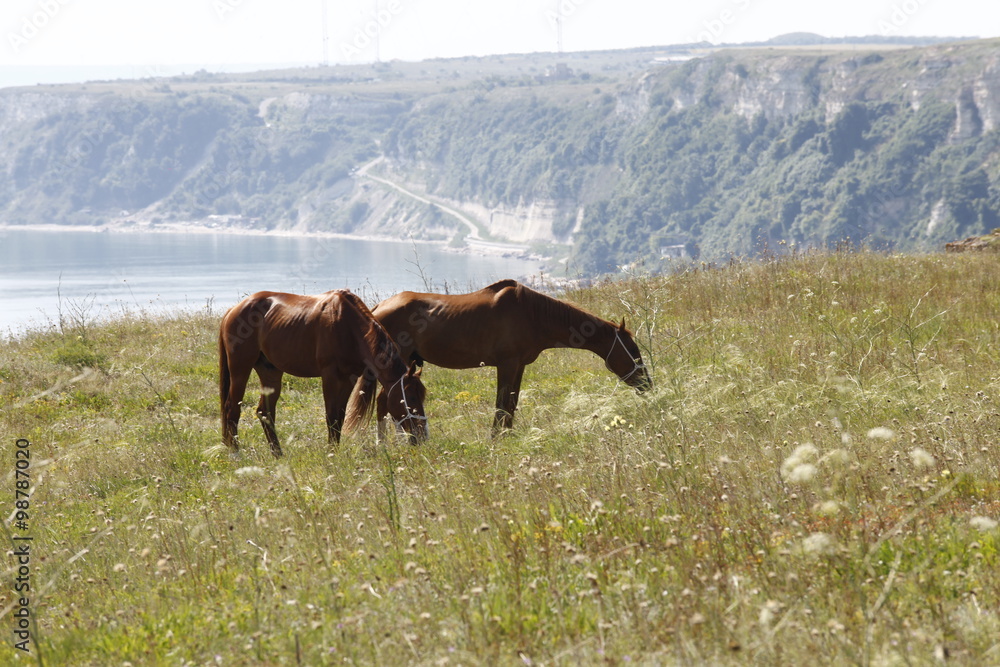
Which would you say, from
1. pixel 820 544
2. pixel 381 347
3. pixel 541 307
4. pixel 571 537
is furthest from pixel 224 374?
pixel 820 544

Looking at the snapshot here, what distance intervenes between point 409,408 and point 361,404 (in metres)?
0.82

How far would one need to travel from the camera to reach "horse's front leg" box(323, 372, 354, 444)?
8.54 meters

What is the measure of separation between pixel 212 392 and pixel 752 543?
9.75 m

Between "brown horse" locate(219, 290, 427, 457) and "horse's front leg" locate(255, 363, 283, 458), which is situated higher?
"brown horse" locate(219, 290, 427, 457)

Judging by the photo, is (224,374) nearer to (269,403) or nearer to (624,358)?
(269,403)

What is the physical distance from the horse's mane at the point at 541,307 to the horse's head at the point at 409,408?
2.02 meters

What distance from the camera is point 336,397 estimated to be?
28.1 feet

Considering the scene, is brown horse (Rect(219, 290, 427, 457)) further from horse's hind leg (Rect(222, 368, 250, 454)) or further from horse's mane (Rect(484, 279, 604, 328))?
horse's mane (Rect(484, 279, 604, 328))

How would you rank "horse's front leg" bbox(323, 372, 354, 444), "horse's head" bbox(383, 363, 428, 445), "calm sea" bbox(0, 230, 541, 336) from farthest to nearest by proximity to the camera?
1. "calm sea" bbox(0, 230, 541, 336)
2. "horse's front leg" bbox(323, 372, 354, 444)
3. "horse's head" bbox(383, 363, 428, 445)

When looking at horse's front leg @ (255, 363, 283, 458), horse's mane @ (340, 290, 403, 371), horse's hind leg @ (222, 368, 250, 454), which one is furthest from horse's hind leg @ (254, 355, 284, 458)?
horse's mane @ (340, 290, 403, 371)

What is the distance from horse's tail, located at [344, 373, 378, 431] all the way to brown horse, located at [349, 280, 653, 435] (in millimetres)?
1405

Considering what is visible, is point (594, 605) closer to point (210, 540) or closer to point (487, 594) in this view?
point (487, 594)

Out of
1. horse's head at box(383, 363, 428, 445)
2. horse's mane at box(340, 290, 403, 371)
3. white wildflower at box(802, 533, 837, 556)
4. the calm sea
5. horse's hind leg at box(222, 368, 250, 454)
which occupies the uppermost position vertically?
white wildflower at box(802, 533, 837, 556)

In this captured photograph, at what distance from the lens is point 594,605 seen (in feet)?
13.1
